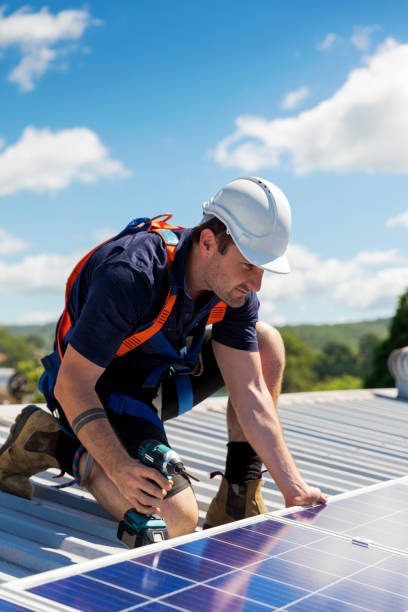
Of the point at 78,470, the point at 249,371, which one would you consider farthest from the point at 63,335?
the point at 249,371

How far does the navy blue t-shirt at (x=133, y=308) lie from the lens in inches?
128

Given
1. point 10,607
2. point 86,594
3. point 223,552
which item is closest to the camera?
point 10,607

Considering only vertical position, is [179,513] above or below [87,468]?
below

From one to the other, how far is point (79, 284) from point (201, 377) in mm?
1116

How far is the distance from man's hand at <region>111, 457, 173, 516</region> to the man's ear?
1143 mm

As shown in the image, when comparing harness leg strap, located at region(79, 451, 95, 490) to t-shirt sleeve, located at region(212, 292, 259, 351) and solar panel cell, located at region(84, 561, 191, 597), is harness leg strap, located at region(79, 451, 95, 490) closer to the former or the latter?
t-shirt sleeve, located at region(212, 292, 259, 351)

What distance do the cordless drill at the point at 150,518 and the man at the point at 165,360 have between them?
72 millimetres

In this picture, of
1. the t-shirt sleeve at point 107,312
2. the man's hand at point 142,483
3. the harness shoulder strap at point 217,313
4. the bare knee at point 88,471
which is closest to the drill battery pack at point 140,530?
the man's hand at point 142,483

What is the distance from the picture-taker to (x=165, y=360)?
3.95 m

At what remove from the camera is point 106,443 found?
3197 mm

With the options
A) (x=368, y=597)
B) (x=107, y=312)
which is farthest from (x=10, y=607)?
(x=107, y=312)

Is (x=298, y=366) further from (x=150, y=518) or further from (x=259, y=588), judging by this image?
(x=259, y=588)

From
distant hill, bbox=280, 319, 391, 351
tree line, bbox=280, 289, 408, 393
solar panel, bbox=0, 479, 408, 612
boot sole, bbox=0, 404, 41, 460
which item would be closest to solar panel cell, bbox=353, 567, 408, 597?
solar panel, bbox=0, 479, 408, 612

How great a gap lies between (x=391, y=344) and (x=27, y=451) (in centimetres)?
1936
